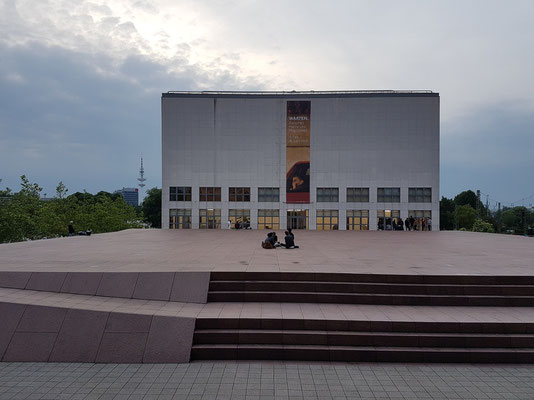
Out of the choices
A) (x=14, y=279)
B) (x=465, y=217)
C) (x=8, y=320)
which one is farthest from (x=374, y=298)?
(x=465, y=217)

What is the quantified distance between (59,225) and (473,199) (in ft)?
353

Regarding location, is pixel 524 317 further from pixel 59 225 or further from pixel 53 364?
pixel 59 225

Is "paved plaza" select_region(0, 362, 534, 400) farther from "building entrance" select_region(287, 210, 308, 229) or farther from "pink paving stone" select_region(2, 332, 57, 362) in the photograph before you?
"building entrance" select_region(287, 210, 308, 229)

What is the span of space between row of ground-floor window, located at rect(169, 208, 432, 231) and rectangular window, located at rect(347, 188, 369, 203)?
1864 mm

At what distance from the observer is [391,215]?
1938 inches

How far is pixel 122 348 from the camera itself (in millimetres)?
7289

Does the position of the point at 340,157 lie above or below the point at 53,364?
above

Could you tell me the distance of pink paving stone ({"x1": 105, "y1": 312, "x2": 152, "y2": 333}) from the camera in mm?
7512

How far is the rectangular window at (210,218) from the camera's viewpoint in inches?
1981

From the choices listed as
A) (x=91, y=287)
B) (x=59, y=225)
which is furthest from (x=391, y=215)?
(x=59, y=225)

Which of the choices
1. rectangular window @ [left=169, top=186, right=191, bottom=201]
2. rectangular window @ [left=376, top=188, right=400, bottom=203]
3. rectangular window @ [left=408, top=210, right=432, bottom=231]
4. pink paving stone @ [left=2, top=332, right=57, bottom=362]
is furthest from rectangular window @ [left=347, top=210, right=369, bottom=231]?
pink paving stone @ [left=2, top=332, right=57, bottom=362]

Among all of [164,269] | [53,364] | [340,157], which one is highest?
[340,157]

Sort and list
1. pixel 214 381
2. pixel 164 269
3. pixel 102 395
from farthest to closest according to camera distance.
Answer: pixel 164 269, pixel 214 381, pixel 102 395

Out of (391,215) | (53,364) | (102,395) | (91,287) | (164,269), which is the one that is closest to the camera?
(102,395)
